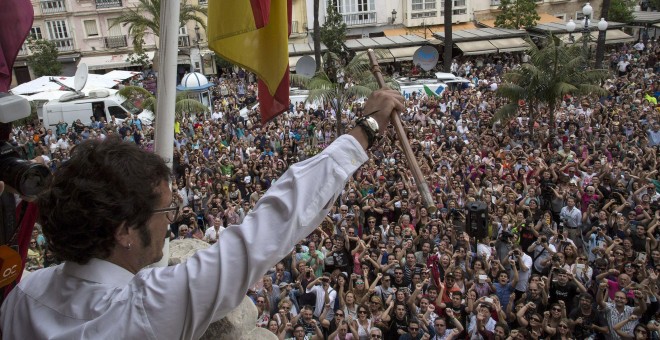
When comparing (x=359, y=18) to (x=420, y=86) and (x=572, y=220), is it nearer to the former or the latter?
(x=420, y=86)

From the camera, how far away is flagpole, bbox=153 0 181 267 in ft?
9.57

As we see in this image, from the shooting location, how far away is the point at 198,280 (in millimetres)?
1224

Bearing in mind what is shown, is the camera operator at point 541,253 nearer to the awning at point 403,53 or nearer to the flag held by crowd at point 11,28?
the flag held by crowd at point 11,28

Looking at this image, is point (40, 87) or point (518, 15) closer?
point (40, 87)

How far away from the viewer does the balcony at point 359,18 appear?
34.5 metres

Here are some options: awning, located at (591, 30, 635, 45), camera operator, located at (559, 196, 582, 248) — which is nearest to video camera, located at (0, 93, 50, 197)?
camera operator, located at (559, 196, 582, 248)

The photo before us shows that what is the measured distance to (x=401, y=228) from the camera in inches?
349

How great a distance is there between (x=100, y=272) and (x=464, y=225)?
8.12 meters

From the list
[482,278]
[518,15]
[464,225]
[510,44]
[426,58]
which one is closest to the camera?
[482,278]

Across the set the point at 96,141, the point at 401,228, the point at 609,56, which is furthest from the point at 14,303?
the point at 609,56

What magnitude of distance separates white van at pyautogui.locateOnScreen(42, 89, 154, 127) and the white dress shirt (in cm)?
1871

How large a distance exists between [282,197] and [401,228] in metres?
7.73

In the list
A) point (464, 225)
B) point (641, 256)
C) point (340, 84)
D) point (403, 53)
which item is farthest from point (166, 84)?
point (403, 53)

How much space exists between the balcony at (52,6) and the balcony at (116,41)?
2.71m
